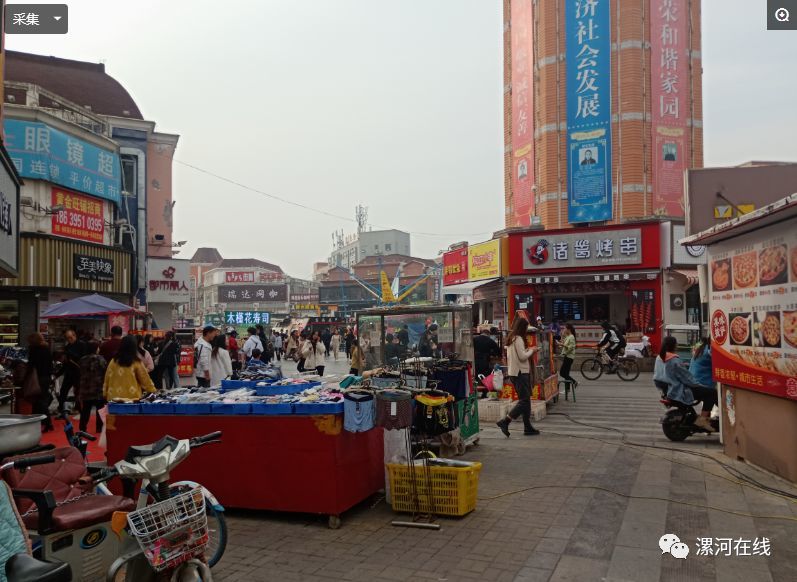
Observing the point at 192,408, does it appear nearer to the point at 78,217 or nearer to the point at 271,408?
the point at 271,408

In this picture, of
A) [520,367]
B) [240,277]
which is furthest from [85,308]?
[240,277]

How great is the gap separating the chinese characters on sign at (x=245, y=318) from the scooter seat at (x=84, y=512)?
39854mm

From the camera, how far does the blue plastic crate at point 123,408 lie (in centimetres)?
651

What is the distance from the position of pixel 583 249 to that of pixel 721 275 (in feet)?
64.7

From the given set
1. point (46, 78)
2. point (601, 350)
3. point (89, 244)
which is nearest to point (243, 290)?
point (46, 78)

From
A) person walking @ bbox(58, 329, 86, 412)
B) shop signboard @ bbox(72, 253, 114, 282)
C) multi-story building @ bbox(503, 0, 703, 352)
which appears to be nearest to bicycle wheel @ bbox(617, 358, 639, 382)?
multi-story building @ bbox(503, 0, 703, 352)

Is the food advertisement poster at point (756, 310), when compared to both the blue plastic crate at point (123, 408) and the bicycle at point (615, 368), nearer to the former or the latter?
the blue plastic crate at point (123, 408)

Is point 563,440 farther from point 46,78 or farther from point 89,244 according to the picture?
point 46,78

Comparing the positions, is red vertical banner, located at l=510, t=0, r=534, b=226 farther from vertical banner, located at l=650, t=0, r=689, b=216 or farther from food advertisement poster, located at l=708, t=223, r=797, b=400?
food advertisement poster, located at l=708, t=223, r=797, b=400

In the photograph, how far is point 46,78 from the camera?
33219mm

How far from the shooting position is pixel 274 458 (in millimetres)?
6000

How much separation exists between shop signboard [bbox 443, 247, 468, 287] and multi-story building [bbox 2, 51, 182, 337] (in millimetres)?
15774

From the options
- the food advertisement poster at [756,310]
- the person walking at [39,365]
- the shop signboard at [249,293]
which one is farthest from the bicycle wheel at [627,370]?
the shop signboard at [249,293]

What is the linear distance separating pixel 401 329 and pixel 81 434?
18.9 feet
